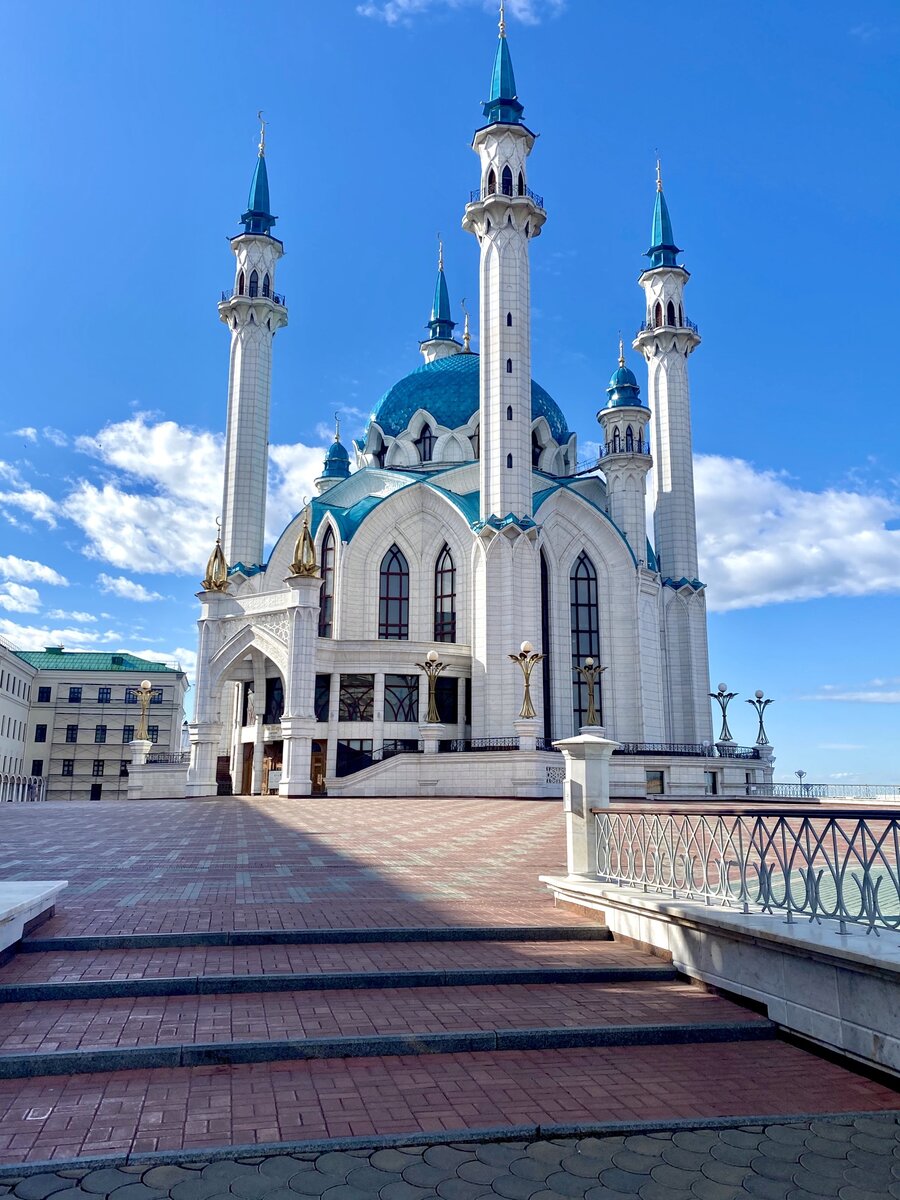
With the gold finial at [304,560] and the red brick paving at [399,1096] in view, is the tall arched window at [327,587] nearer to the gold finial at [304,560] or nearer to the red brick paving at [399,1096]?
the gold finial at [304,560]

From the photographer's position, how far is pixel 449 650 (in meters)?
37.5

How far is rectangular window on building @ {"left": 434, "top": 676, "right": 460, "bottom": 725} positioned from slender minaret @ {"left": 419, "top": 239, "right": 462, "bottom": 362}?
29355 mm

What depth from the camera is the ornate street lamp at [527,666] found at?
33.8m

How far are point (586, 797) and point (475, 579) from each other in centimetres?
2909

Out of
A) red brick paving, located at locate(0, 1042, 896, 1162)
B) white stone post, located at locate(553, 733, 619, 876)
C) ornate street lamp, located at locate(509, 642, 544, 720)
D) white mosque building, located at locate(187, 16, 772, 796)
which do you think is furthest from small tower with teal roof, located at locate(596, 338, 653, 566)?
red brick paving, located at locate(0, 1042, 896, 1162)

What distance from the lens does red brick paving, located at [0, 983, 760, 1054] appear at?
5535mm

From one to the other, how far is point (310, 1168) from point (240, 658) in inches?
1316

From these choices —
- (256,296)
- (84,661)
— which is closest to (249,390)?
(256,296)

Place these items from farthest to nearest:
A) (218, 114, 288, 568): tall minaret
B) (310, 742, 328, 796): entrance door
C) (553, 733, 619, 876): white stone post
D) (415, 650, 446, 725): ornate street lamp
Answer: (218, 114, 288, 568): tall minaret < (310, 742, 328, 796): entrance door < (415, 650, 446, 725): ornate street lamp < (553, 733, 619, 876): white stone post

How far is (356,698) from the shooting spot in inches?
1426

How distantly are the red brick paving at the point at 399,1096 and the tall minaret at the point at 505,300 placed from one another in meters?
32.6

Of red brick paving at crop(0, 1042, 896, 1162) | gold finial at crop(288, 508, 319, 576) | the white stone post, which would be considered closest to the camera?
red brick paving at crop(0, 1042, 896, 1162)

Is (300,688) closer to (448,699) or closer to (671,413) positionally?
(448,699)

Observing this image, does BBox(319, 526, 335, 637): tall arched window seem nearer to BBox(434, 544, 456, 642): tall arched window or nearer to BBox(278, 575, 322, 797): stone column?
BBox(434, 544, 456, 642): tall arched window
